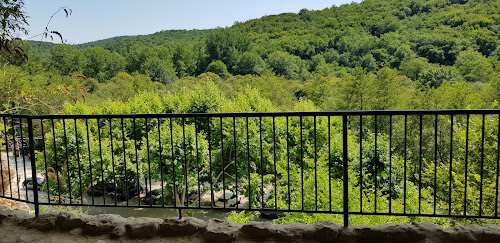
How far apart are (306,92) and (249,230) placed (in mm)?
50921

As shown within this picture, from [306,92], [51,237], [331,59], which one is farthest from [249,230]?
[331,59]

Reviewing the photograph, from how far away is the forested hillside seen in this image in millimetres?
41844

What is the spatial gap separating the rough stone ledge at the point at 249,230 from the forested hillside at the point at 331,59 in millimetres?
35922

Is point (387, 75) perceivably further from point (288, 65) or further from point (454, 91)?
point (288, 65)

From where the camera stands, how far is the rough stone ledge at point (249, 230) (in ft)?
9.68

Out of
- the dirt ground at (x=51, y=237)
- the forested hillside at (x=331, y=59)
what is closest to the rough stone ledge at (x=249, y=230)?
the dirt ground at (x=51, y=237)

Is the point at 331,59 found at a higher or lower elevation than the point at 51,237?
higher

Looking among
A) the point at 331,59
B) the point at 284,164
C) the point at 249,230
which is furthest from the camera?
the point at 331,59

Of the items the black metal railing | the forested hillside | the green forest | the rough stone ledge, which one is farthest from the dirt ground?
the forested hillside

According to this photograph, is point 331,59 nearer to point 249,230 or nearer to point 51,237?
point 249,230

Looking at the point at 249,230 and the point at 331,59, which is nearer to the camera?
the point at 249,230

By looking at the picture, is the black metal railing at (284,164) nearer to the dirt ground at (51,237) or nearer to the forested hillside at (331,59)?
the dirt ground at (51,237)

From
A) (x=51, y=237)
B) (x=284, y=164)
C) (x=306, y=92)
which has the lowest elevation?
(x=284, y=164)

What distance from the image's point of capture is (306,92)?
53.2 meters
